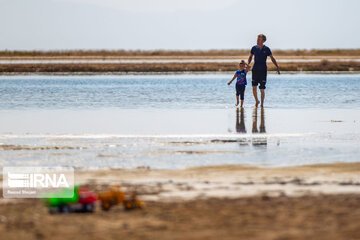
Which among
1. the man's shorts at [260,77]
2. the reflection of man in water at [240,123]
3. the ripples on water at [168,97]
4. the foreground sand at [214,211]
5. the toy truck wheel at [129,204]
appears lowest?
the ripples on water at [168,97]

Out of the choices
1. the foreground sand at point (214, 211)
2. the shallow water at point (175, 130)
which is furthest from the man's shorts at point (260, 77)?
the foreground sand at point (214, 211)

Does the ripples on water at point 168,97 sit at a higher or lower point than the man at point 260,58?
lower

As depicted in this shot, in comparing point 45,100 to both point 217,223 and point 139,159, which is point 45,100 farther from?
point 217,223

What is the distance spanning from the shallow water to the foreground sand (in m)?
1.25

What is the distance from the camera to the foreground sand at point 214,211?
258 inches

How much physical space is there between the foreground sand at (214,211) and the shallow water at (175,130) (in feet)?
4.11

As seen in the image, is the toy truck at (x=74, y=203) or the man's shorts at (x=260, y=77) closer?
the toy truck at (x=74, y=203)

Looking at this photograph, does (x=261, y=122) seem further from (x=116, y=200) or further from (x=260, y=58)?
(x=116, y=200)

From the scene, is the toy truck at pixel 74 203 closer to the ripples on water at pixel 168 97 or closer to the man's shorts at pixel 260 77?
the man's shorts at pixel 260 77

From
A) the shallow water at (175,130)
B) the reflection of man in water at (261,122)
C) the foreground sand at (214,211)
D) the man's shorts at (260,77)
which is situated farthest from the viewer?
the man's shorts at (260,77)

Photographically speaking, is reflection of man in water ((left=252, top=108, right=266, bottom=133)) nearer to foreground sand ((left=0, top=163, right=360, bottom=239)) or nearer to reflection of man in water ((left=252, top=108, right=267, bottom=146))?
reflection of man in water ((left=252, top=108, right=267, bottom=146))

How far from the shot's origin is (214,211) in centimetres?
727

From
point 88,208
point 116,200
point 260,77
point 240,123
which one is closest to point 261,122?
point 240,123

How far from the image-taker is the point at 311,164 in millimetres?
10312
